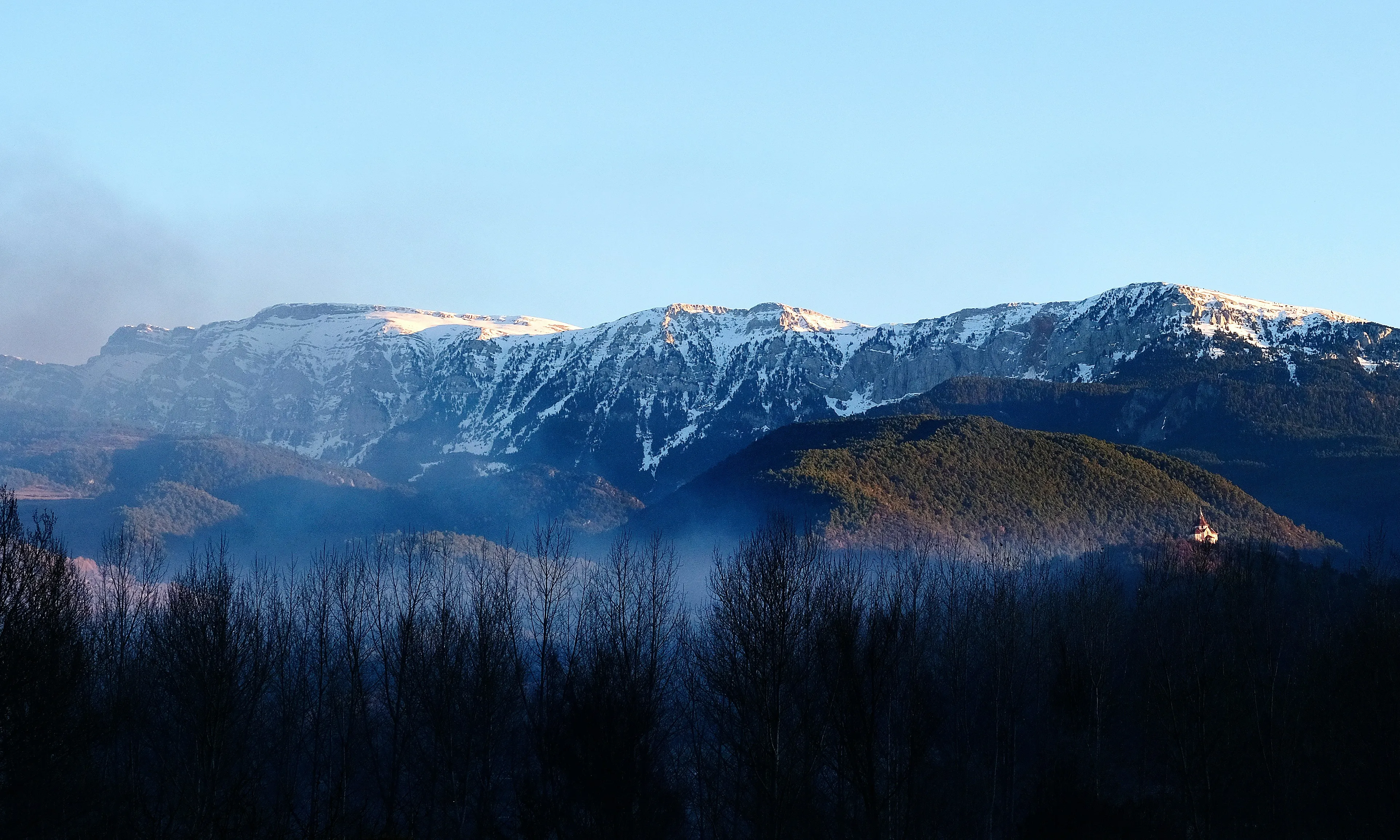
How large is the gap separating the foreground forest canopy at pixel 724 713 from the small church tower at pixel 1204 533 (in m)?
54.3

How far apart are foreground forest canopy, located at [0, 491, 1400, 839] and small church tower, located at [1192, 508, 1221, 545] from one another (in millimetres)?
54276

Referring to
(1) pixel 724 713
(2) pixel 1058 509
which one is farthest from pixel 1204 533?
(1) pixel 724 713

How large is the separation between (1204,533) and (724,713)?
120516 mm

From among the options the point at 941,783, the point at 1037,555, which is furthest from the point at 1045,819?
the point at 1037,555

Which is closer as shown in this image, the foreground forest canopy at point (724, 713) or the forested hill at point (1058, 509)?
the foreground forest canopy at point (724, 713)

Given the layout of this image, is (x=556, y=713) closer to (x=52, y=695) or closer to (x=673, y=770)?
(x=673, y=770)

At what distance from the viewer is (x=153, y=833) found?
34.6 m

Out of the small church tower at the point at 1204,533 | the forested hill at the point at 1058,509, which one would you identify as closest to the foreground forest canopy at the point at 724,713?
the small church tower at the point at 1204,533

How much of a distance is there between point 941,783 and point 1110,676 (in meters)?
20.7

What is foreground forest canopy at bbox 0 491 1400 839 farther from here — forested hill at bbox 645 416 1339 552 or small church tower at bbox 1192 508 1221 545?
forested hill at bbox 645 416 1339 552

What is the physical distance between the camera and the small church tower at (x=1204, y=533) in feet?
510

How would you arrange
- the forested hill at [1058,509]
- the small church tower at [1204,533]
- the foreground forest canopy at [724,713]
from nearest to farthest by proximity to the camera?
the foreground forest canopy at [724,713], the small church tower at [1204,533], the forested hill at [1058,509]

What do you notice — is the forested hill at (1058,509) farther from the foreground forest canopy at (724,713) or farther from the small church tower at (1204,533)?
the foreground forest canopy at (724,713)

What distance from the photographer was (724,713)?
5934cm
